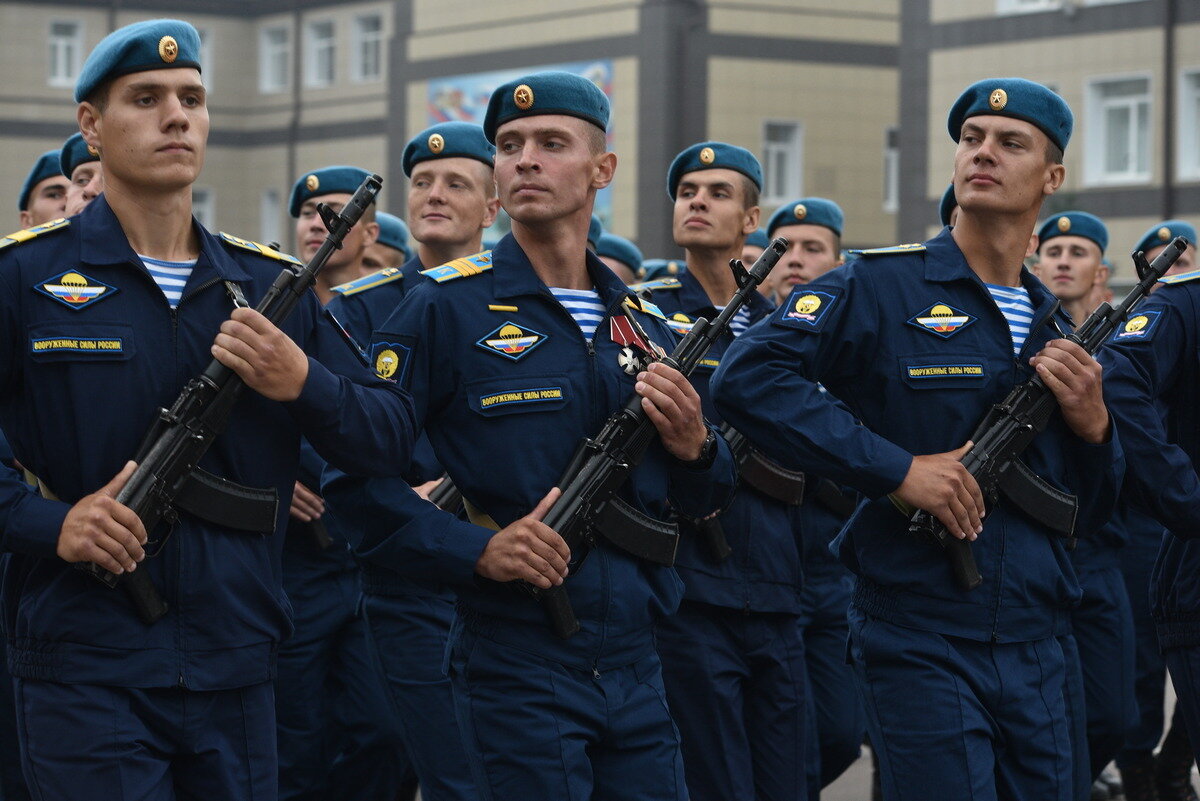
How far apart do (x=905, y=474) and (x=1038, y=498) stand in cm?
45

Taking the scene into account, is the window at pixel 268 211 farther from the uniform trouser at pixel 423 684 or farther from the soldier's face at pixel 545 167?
the soldier's face at pixel 545 167

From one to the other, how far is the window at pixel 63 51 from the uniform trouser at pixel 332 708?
39669 mm

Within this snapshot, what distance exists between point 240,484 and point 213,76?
42935 mm

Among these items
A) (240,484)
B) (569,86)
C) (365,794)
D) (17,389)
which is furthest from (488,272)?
(365,794)

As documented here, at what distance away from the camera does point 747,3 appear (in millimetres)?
34969

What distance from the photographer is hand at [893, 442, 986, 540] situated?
4.93m

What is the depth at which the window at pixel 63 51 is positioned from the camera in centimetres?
4444

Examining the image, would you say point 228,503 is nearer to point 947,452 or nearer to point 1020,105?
point 947,452

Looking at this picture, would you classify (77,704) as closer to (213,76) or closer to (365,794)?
(365,794)

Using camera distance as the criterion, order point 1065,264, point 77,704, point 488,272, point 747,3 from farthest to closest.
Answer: point 747,3 → point 1065,264 → point 488,272 → point 77,704

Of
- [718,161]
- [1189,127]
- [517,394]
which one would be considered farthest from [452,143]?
[1189,127]

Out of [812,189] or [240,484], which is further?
[812,189]

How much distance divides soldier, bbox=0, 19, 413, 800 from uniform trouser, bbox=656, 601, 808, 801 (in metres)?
2.10

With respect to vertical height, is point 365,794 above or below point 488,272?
below
